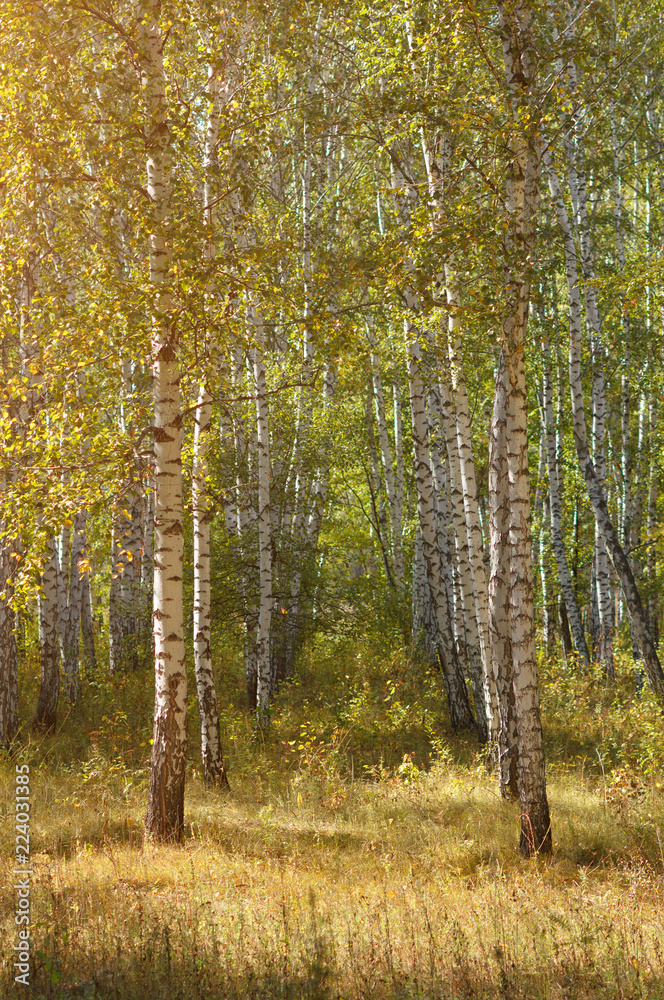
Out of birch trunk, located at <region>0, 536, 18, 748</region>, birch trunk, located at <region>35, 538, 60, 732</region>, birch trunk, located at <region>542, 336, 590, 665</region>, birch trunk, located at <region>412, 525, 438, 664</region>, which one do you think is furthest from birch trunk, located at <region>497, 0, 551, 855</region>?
birch trunk, located at <region>542, 336, 590, 665</region>

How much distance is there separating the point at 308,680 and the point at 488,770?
20.0 feet

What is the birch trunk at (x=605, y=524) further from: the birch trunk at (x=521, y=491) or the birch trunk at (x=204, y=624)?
the birch trunk at (x=204, y=624)

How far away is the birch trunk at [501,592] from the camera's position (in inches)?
292

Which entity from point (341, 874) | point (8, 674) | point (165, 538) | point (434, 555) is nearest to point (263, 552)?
point (434, 555)

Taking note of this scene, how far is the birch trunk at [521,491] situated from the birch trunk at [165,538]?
293cm

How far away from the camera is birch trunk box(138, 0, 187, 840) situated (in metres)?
6.77

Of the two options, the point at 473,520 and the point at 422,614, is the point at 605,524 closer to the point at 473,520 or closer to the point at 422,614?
the point at 473,520

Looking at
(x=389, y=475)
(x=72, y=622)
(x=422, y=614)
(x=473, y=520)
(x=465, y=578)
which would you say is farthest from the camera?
(x=389, y=475)

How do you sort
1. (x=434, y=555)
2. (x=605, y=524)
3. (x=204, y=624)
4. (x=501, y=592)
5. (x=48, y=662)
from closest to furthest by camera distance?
(x=501, y=592) → (x=204, y=624) → (x=48, y=662) → (x=434, y=555) → (x=605, y=524)

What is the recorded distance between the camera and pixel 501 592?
7484 millimetres

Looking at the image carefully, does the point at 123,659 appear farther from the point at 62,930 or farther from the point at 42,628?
the point at 62,930

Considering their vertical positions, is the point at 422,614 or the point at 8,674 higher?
the point at 422,614

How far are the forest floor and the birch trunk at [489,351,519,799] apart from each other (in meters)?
0.52

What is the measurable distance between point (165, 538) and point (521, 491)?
3.15m
